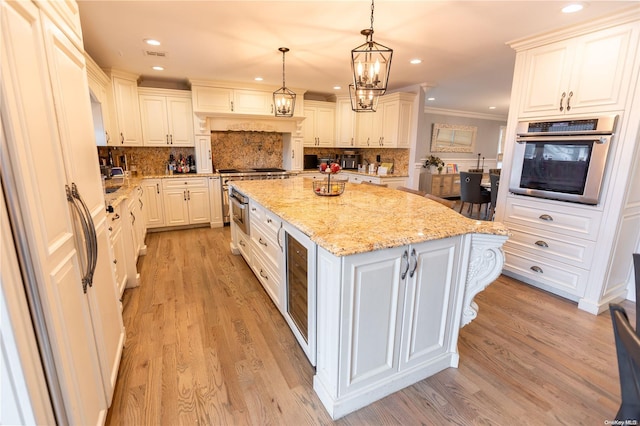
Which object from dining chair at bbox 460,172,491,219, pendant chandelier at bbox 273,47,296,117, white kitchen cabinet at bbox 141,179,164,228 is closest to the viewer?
pendant chandelier at bbox 273,47,296,117

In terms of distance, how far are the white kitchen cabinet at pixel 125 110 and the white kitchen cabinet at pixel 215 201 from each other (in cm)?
120

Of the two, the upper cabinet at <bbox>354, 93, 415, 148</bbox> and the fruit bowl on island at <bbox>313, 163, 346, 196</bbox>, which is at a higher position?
the upper cabinet at <bbox>354, 93, 415, 148</bbox>

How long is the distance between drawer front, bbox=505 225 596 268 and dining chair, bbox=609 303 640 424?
2.12 m

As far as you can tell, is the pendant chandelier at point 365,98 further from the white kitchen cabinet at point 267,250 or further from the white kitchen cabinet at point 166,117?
the white kitchen cabinet at point 166,117

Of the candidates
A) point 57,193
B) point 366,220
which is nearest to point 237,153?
point 366,220

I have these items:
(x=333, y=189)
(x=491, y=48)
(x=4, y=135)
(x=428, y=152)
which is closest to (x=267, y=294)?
(x=333, y=189)

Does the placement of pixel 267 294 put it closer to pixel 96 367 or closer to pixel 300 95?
pixel 96 367

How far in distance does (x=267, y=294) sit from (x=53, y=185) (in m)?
1.97

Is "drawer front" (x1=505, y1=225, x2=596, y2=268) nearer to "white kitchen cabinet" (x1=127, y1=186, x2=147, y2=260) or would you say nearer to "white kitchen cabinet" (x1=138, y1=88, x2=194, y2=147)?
"white kitchen cabinet" (x1=127, y1=186, x2=147, y2=260)

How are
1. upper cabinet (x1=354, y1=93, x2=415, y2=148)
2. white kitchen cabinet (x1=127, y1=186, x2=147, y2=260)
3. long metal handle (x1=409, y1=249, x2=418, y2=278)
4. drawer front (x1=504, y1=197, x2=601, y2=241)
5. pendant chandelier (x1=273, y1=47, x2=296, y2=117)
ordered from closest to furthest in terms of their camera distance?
long metal handle (x1=409, y1=249, x2=418, y2=278) → drawer front (x1=504, y1=197, x2=601, y2=241) → white kitchen cabinet (x1=127, y1=186, x2=147, y2=260) → pendant chandelier (x1=273, y1=47, x2=296, y2=117) → upper cabinet (x1=354, y1=93, x2=415, y2=148)

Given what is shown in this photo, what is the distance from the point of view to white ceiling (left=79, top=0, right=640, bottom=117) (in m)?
2.34

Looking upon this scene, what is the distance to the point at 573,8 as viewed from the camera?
2.29 m

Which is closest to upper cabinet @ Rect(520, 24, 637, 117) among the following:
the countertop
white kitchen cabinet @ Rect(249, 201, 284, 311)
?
the countertop

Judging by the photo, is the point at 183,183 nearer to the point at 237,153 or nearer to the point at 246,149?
the point at 237,153
